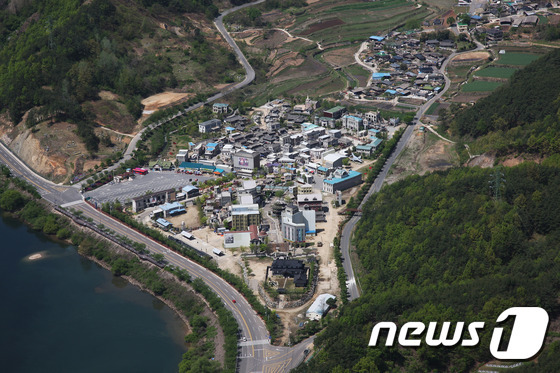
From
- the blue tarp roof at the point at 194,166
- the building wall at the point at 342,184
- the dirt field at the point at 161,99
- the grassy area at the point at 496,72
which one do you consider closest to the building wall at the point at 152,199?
the blue tarp roof at the point at 194,166

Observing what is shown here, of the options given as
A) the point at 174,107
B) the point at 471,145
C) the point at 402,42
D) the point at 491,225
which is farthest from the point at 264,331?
the point at 402,42

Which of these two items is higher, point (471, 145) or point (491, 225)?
point (491, 225)

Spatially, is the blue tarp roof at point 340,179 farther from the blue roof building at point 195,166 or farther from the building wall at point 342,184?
the blue roof building at point 195,166

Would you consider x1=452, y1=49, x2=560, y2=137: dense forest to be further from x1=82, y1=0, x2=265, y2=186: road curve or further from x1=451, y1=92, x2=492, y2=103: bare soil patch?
x1=82, y1=0, x2=265, y2=186: road curve

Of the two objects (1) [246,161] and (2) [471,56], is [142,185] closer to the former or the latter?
(1) [246,161]

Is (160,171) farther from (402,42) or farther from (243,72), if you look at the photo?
(402,42)

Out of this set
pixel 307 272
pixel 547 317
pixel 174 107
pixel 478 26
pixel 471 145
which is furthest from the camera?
pixel 478 26

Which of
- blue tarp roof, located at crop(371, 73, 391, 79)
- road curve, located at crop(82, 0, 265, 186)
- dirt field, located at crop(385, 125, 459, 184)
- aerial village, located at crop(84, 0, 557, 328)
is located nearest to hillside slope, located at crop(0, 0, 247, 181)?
road curve, located at crop(82, 0, 265, 186)
